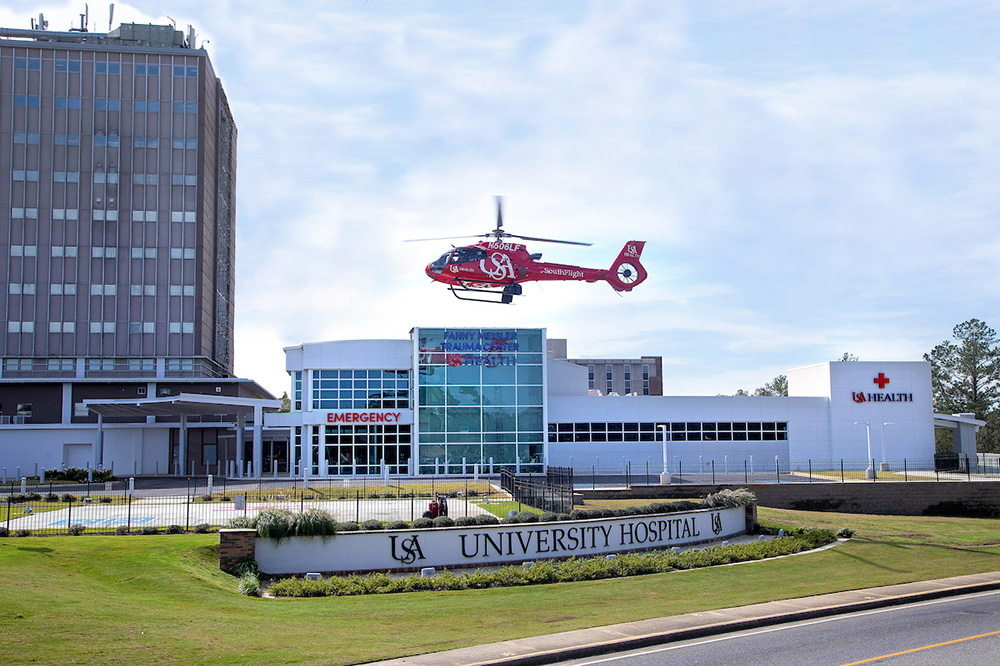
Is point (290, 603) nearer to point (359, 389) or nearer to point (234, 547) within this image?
point (234, 547)

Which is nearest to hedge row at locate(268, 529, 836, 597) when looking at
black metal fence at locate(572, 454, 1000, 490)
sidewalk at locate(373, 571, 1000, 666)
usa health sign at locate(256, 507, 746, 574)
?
usa health sign at locate(256, 507, 746, 574)

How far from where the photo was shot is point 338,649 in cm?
1271

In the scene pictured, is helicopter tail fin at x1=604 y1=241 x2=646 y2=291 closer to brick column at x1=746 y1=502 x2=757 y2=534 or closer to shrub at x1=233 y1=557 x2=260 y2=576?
brick column at x1=746 y1=502 x2=757 y2=534

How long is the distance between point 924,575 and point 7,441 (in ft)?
212

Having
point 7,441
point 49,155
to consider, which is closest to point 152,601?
point 7,441

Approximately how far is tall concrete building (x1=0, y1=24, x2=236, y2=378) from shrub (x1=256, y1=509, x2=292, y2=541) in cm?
6048

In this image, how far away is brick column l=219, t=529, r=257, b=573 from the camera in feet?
69.0

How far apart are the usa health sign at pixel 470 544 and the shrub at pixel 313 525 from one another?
158mm

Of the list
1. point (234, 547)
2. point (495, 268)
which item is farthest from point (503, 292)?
point (234, 547)

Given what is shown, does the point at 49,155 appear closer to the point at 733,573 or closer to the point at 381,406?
the point at 381,406

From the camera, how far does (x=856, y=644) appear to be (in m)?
13.3

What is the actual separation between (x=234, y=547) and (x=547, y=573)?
24.7 feet

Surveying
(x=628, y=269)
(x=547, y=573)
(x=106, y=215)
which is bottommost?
(x=547, y=573)

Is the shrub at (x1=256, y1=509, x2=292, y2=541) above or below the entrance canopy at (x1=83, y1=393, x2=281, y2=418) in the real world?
below
